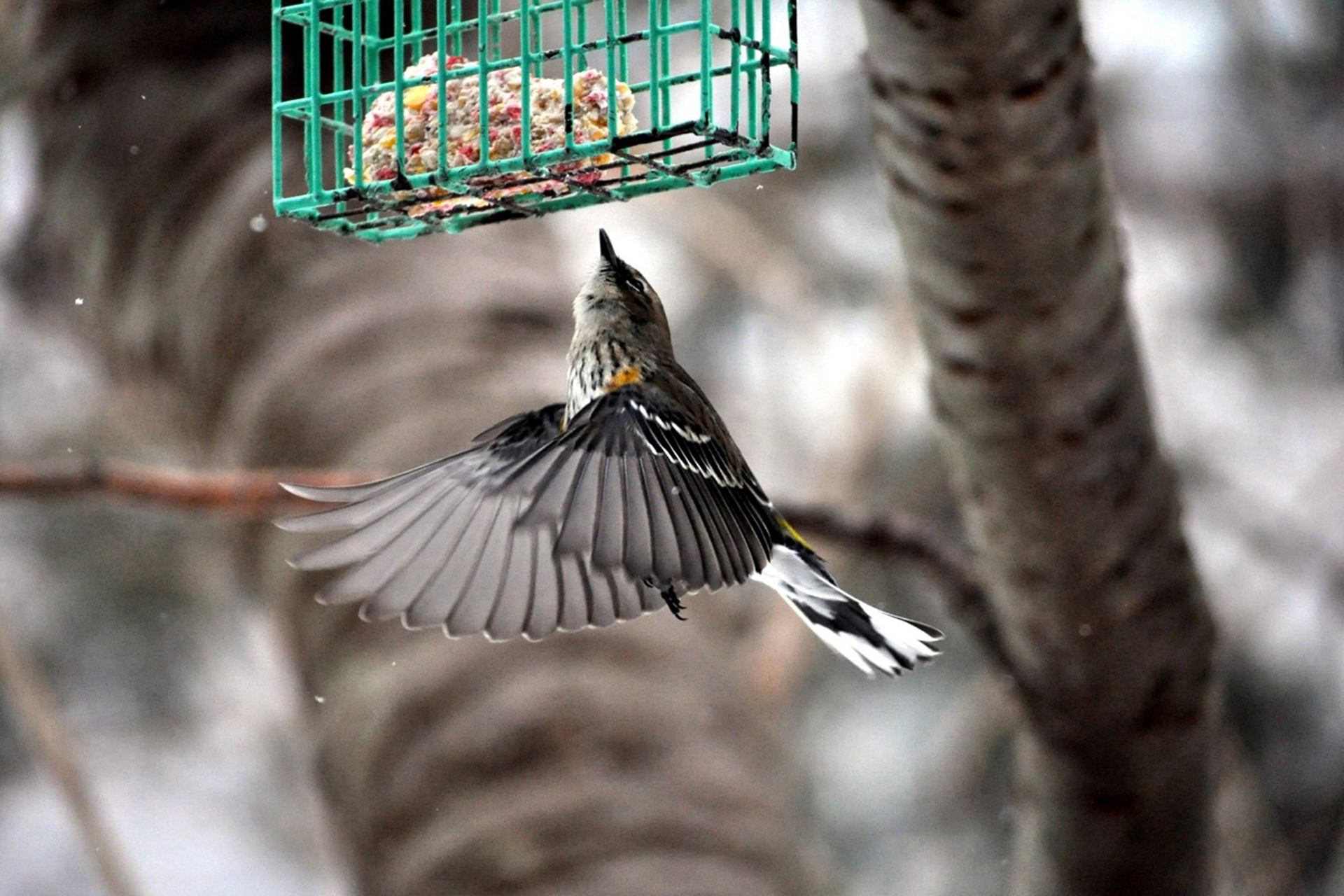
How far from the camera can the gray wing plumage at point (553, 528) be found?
298cm

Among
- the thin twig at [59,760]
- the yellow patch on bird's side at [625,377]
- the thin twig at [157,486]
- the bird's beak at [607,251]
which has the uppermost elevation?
the bird's beak at [607,251]

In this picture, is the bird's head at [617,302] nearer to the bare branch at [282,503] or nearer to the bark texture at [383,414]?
the bare branch at [282,503]

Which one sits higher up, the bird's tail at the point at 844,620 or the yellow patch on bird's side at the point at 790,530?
the yellow patch on bird's side at the point at 790,530

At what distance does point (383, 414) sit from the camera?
4824mm

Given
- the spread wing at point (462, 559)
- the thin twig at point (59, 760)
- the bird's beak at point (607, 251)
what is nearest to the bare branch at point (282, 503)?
the thin twig at point (59, 760)

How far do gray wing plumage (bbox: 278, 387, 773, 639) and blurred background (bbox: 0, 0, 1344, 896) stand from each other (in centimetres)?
62

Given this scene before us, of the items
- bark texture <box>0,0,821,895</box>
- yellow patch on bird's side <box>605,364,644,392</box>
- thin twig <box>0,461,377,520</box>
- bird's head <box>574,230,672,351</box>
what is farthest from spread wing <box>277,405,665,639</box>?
bark texture <box>0,0,821,895</box>

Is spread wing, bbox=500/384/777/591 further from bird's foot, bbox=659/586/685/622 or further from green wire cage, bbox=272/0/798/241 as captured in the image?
green wire cage, bbox=272/0/798/241

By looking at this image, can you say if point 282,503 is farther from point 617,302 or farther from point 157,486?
point 617,302

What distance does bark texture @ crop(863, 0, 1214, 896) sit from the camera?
8.61ft

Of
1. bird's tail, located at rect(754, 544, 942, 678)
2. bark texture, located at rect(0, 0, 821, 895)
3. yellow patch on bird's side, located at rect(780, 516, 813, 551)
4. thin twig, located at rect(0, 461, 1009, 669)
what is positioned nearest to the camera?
bird's tail, located at rect(754, 544, 942, 678)

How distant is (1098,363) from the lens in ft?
9.87

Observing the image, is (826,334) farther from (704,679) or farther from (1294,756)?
(704,679)

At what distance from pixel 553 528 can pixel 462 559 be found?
24 cm
